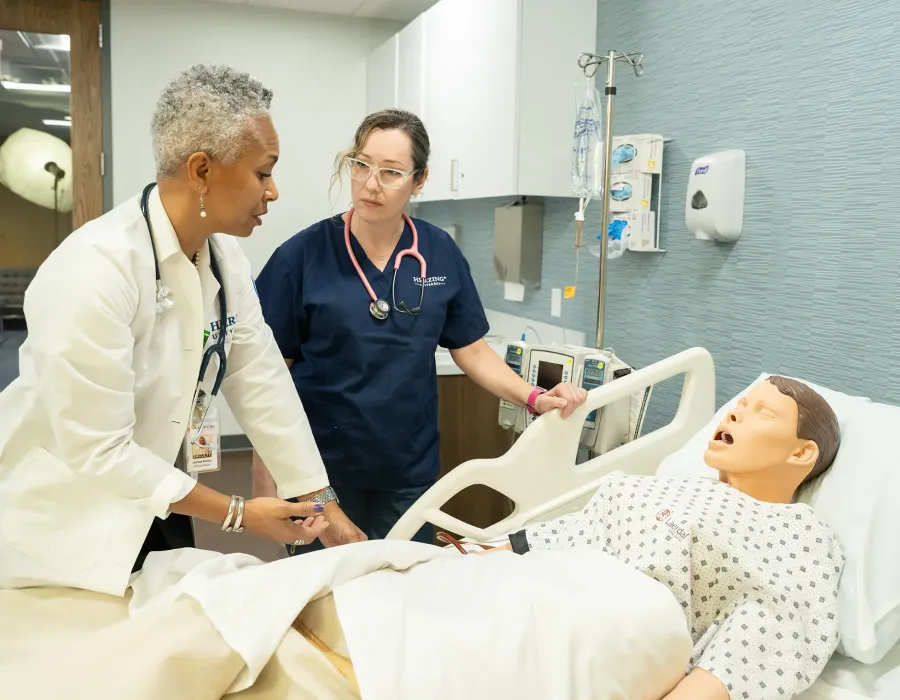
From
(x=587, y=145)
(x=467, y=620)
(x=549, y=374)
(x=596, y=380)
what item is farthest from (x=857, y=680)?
(x=587, y=145)

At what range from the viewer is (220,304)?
146 centimetres

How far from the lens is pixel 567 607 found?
1119 millimetres

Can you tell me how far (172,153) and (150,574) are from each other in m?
0.66

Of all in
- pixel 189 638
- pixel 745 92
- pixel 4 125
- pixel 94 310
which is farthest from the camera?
pixel 4 125

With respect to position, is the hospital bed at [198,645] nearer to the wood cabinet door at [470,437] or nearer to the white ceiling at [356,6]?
the wood cabinet door at [470,437]

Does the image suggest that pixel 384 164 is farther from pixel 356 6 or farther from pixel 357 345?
pixel 356 6

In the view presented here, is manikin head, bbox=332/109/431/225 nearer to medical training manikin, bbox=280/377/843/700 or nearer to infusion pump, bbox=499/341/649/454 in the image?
infusion pump, bbox=499/341/649/454

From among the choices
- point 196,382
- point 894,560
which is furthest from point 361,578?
point 894,560

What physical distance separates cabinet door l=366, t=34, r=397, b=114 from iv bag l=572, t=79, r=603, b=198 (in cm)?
183

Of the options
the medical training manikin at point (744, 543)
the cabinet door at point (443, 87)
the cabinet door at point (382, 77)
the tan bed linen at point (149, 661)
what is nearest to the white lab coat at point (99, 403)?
the tan bed linen at point (149, 661)

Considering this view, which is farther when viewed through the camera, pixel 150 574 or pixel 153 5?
pixel 153 5

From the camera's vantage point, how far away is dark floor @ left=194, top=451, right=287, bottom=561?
10.5 feet

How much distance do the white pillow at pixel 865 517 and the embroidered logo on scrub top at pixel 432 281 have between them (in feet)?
3.00

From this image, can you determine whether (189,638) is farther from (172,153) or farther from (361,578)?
(172,153)
